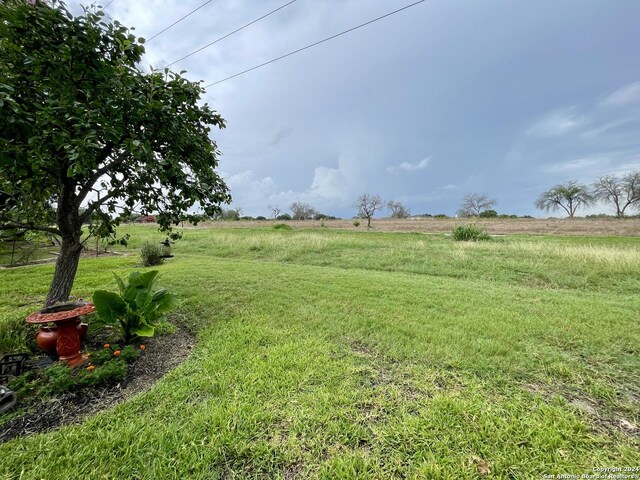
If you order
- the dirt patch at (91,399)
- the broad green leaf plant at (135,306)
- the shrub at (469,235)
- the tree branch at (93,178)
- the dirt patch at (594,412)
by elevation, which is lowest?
the dirt patch at (594,412)

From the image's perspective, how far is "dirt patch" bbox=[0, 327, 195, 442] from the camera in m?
1.91

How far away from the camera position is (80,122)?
249cm

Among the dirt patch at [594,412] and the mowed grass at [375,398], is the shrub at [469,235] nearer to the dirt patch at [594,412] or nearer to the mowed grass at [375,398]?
the mowed grass at [375,398]

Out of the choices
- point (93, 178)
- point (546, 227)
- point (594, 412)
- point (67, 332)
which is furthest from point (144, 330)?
point (546, 227)

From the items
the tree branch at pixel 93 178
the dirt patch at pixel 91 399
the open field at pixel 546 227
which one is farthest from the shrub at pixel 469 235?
the tree branch at pixel 93 178

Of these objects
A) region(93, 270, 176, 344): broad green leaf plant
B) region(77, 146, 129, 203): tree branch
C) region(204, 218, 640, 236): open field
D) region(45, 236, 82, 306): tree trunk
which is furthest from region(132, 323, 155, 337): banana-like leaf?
region(204, 218, 640, 236): open field

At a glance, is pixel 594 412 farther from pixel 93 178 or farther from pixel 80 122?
pixel 93 178

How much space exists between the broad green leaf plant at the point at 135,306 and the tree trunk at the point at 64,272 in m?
1.08

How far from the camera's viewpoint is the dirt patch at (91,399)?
1906mm

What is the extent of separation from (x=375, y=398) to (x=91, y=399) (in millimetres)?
2442

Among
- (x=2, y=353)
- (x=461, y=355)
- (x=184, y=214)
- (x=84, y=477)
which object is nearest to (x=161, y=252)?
(x=184, y=214)

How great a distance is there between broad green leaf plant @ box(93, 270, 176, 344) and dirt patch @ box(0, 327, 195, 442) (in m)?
0.32

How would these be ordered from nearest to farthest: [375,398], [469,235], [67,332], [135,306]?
[375,398] → [67,332] → [135,306] → [469,235]

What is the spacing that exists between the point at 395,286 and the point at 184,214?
15.2 ft
